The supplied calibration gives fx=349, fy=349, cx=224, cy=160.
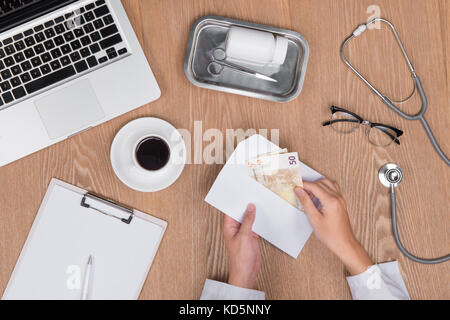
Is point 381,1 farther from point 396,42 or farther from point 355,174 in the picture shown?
point 355,174

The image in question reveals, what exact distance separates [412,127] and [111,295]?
79 cm

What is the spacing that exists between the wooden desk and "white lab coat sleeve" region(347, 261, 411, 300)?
19 millimetres

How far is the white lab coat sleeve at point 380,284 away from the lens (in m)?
0.79

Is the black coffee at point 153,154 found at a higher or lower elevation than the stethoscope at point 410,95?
lower

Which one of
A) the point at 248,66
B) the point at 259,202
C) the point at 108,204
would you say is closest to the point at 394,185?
the point at 259,202

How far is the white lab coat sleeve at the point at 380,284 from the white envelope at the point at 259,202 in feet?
0.50

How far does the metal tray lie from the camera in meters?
0.80

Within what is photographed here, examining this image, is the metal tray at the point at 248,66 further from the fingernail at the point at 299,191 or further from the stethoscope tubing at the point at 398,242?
the stethoscope tubing at the point at 398,242

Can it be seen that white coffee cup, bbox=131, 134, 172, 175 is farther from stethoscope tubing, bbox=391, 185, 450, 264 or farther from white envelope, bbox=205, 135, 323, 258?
stethoscope tubing, bbox=391, 185, 450, 264

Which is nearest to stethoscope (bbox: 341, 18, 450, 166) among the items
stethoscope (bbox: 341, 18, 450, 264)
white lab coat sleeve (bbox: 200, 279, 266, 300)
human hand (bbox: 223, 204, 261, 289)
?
stethoscope (bbox: 341, 18, 450, 264)

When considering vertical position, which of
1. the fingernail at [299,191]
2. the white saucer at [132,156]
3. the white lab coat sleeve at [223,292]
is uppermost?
the white saucer at [132,156]

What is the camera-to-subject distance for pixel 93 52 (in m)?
0.75

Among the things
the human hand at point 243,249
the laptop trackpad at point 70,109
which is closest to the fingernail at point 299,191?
the human hand at point 243,249

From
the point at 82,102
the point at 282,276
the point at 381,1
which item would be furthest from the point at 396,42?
Result: the point at 82,102
